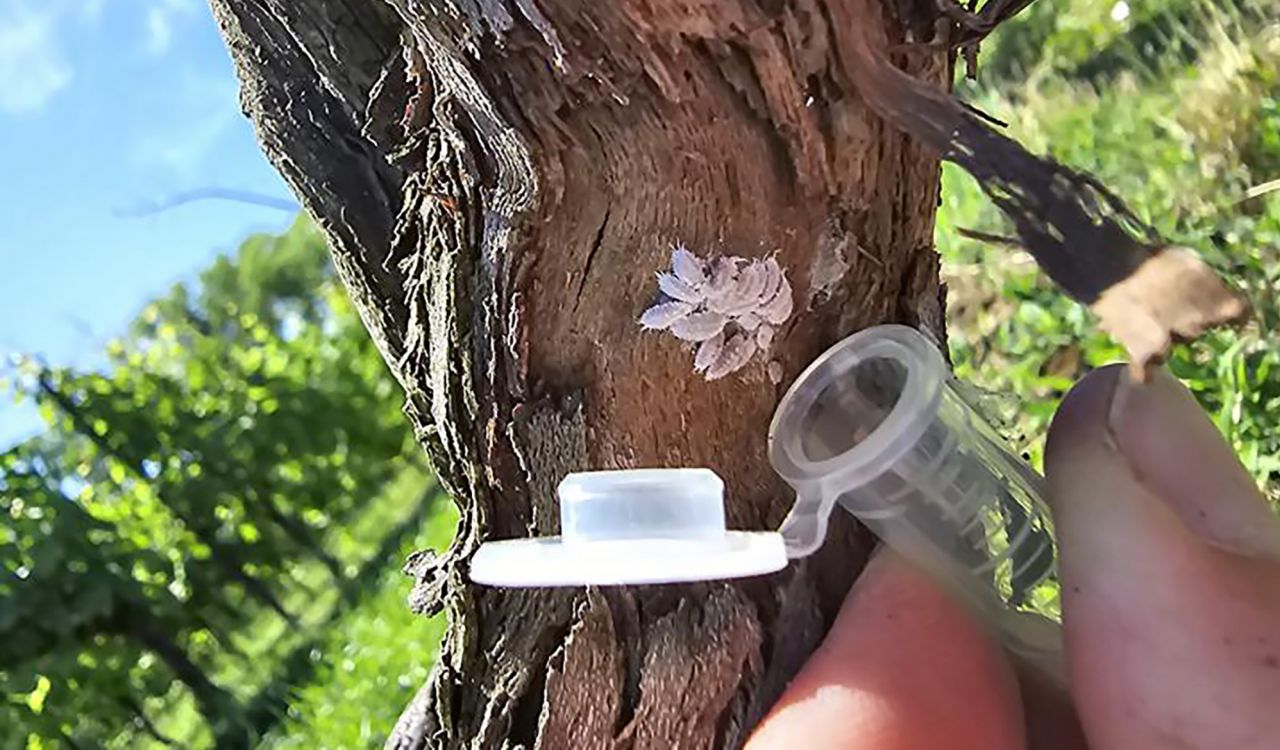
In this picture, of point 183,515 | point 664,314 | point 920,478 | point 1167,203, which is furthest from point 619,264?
point 183,515

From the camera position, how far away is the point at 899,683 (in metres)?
0.48

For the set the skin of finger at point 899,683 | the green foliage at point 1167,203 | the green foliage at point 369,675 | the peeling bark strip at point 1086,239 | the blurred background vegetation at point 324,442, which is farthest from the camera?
the green foliage at point 369,675

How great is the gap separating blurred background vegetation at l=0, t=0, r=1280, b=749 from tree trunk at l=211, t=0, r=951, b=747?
39.4 inches

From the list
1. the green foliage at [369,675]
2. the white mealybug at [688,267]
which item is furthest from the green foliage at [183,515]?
the white mealybug at [688,267]

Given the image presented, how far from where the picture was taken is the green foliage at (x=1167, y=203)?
146cm

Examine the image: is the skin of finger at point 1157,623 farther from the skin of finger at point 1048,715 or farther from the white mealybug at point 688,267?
the white mealybug at point 688,267

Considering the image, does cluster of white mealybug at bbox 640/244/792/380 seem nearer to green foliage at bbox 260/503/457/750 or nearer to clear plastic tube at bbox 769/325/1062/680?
clear plastic tube at bbox 769/325/1062/680

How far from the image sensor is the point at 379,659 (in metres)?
2.34

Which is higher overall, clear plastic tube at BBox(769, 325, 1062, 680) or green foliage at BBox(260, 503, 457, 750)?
clear plastic tube at BBox(769, 325, 1062, 680)

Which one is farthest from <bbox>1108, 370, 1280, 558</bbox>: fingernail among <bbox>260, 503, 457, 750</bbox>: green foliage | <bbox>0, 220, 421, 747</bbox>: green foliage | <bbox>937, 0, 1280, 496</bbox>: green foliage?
<bbox>0, 220, 421, 747</bbox>: green foliage

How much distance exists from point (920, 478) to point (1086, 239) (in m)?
0.15

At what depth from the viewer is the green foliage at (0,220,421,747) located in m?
2.77

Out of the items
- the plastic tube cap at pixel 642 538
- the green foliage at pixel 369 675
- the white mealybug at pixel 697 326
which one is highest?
the white mealybug at pixel 697 326

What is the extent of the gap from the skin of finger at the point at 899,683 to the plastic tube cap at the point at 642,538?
0.04m
